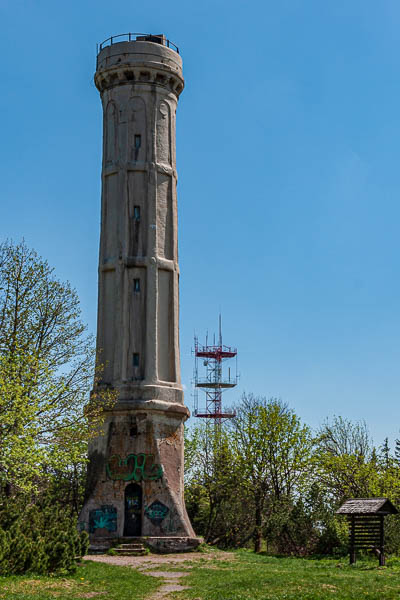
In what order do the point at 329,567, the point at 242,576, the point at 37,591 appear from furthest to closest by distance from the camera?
1. the point at 329,567
2. the point at 242,576
3. the point at 37,591

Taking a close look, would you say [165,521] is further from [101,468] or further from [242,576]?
[242,576]

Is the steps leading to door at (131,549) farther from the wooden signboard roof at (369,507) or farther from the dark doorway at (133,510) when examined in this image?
the wooden signboard roof at (369,507)

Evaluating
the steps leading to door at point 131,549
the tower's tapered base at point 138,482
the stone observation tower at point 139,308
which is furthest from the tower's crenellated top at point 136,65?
the steps leading to door at point 131,549

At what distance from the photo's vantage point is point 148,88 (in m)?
38.8

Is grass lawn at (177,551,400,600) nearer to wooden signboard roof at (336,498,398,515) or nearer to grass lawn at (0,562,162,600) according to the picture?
grass lawn at (0,562,162,600)

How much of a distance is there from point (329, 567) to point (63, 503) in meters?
17.9

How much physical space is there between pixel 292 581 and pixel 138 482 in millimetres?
14327

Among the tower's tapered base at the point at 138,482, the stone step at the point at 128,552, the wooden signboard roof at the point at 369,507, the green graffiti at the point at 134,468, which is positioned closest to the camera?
the wooden signboard roof at the point at 369,507

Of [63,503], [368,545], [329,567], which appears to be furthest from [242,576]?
[63,503]

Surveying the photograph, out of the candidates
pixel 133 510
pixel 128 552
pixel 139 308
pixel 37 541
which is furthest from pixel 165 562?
pixel 139 308

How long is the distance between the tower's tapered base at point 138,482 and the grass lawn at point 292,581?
18.9ft

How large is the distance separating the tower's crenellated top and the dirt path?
22431mm

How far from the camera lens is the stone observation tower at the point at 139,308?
3372cm

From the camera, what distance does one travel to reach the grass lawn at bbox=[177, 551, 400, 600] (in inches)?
718
